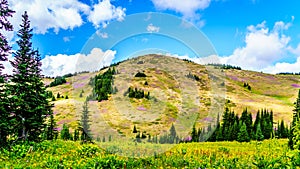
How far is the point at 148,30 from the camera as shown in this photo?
57.9 ft

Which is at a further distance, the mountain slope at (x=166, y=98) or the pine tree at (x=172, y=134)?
the mountain slope at (x=166, y=98)

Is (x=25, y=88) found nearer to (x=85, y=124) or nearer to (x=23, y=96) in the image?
(x=23, y=96)

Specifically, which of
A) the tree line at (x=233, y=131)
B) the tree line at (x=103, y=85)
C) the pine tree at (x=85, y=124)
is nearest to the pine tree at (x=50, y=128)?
the tree line at (x=103, y=85)

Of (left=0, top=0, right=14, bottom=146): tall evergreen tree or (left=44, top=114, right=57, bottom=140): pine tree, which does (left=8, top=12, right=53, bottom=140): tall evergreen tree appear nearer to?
(left=0, top=0, right=14, bottom=146): tall evergreen tree

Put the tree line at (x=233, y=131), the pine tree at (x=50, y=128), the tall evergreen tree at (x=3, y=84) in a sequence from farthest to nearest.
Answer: the tree line at (x=233, y=131) < the pine tree at (x=50, y=128) < the tall evergreen tree at (x=3, y=84)

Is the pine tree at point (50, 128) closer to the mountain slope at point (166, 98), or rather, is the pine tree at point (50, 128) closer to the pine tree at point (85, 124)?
the mountain slope at point (166, 98)

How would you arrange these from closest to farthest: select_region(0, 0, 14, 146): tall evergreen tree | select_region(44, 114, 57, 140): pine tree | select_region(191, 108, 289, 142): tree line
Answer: select_region(0, 0, 14, 146): tall evergreen tree, select_region(44, 114, 57, 140): pine tree, select_region(191, 108, 289, 142): tree line

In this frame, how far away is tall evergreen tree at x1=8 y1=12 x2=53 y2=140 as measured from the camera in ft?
70.4

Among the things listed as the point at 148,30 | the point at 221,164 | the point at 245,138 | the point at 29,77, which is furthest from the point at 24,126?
Answer: the point at 245,138

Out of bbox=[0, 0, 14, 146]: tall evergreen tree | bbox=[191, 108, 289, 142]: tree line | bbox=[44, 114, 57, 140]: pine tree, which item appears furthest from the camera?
bbox=[191, 108, 289, 142]: tree line

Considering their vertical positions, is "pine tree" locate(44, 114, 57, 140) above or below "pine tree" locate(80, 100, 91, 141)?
below

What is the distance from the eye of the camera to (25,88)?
22.0 meters

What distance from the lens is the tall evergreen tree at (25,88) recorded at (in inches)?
845

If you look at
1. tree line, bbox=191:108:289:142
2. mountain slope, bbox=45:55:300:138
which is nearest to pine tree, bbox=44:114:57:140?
mountain slope, bbox=45:55:300:138
